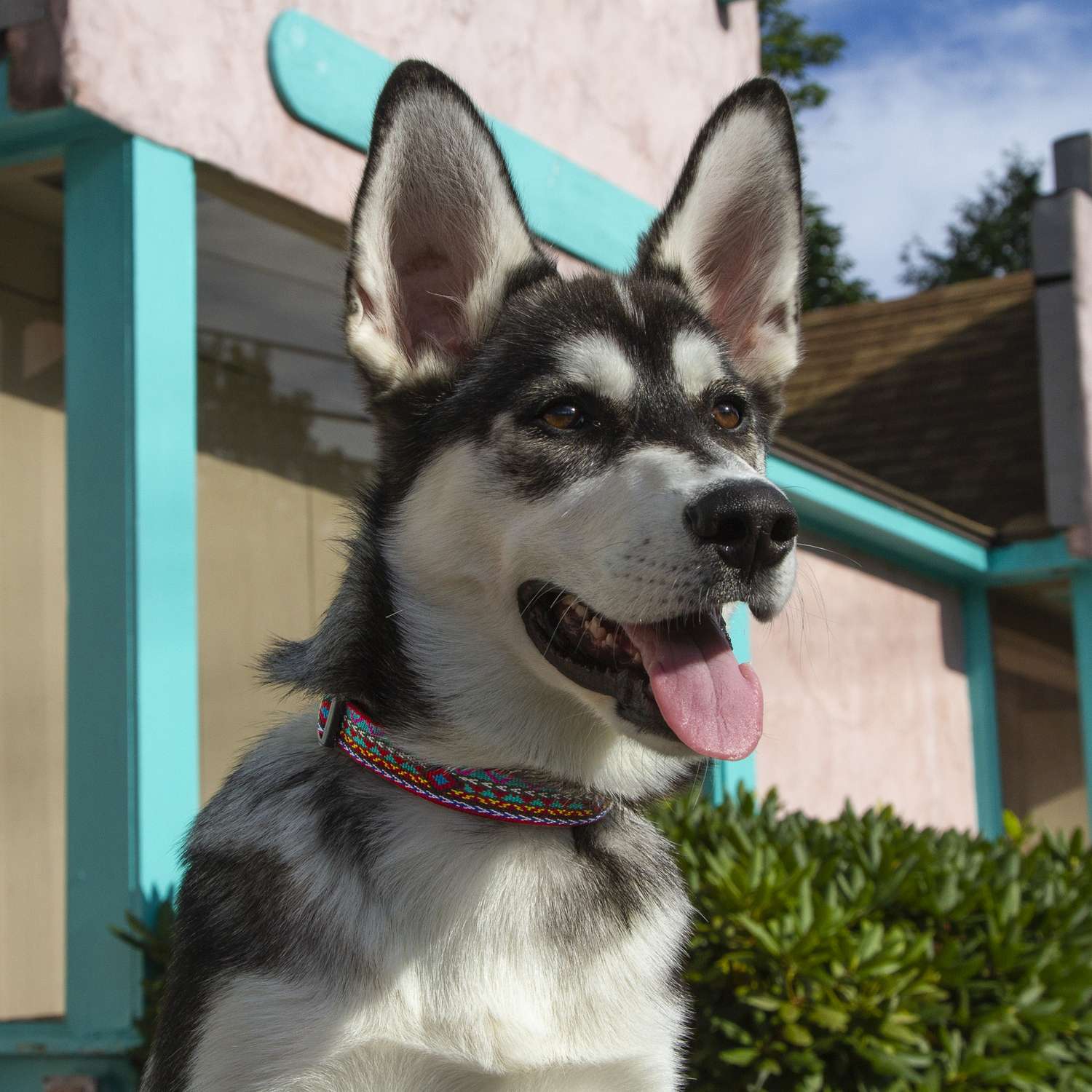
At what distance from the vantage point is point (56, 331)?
5340 mm

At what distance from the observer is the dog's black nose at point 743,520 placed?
2.38m

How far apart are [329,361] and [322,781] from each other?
15.1 ft

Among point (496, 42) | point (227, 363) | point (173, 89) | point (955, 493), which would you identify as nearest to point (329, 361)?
point (227, 363)

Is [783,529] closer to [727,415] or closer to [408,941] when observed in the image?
[727,415]

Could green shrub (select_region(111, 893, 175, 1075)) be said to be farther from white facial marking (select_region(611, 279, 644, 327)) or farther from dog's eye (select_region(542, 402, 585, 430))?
white facial marking (select_region(611, 279, 644, 327))

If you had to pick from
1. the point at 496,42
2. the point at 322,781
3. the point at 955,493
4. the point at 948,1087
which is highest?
the point at 496,42

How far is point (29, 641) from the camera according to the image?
17.8 ft

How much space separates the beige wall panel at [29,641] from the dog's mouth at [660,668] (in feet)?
10.9

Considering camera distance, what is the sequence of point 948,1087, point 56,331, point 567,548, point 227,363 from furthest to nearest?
point 227,363, point 56,331, point 948,1087, point 567,548

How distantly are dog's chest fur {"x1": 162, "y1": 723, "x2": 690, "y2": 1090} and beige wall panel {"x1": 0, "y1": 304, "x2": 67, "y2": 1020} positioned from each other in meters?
2.90

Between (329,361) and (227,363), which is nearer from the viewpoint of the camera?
(227,363)

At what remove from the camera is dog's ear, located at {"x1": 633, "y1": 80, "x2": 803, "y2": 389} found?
10.2ft

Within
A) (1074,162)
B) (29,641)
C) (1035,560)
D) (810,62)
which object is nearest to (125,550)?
(29,641)

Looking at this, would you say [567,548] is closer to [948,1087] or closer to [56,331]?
[948,1087]
